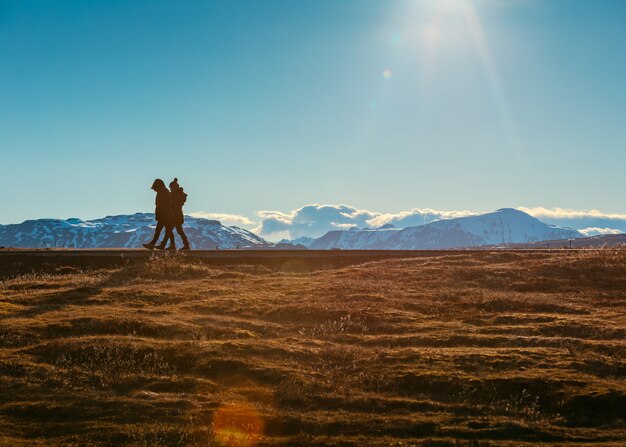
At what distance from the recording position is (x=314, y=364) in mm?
15484

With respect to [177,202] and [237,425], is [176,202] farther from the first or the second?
[237,425]

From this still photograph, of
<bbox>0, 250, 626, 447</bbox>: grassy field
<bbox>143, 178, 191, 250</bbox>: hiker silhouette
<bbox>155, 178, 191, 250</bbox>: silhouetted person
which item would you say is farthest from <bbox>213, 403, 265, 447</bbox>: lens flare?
<bbox>155, 178, 191, 250</bbox>: silhouetted person

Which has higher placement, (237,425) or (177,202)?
(177,202)

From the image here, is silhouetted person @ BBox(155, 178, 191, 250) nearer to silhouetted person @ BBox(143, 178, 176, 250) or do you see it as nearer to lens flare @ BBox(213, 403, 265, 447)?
silhouetted person @ BBox(143, 178, 176, 250)

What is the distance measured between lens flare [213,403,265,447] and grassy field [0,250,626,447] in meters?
0.04

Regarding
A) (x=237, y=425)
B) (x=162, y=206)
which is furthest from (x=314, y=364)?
(x=162, y=206)

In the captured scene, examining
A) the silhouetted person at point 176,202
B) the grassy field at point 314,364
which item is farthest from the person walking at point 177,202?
the grassy field at point 314,364

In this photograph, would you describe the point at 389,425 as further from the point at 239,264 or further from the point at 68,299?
the point at 239,264

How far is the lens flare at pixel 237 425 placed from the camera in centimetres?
1051

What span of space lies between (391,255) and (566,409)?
2653cm

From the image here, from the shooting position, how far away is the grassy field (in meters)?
11.1

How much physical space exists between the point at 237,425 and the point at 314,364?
4.49m

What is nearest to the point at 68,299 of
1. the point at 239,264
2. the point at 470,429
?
the point at 239,264

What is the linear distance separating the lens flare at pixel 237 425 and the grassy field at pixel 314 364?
40 millimetres
